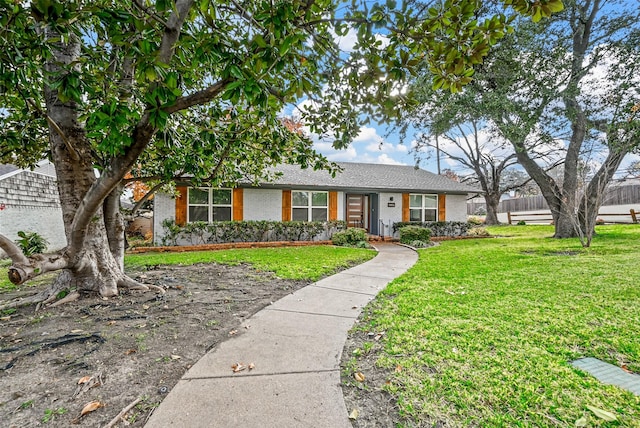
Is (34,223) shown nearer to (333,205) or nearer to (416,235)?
(333,205)

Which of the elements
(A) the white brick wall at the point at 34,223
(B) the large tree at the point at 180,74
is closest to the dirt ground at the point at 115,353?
(B) the large tree at the point at 180,74

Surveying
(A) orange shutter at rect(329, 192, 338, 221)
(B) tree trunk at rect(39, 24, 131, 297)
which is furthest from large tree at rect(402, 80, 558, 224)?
(B) tree trunk at rect(39, 24, 131, 297)

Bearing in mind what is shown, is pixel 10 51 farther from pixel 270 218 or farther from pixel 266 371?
pixel 270 218

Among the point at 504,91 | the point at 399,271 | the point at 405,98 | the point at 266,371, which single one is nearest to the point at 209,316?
the point at 266,371

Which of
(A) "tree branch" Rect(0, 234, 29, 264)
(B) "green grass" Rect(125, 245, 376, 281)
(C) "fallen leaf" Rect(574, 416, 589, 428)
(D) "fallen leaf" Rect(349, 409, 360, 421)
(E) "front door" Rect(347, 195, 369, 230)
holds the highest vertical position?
(E) "front door" Rect(347, 195, 369, 230)

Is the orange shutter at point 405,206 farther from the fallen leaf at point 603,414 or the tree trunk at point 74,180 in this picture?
the fallen leaf at point 603,414

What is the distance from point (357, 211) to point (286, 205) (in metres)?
4.40

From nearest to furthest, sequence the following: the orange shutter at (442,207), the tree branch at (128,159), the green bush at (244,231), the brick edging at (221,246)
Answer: the tree branch at (128,159) < the brick edging at (221,246) < the green bush at (244,231) < the orange shutter at (442,207)

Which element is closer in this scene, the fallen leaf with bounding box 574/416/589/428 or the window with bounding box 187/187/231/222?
the fallen leaf with bounding box 574/416/589/428

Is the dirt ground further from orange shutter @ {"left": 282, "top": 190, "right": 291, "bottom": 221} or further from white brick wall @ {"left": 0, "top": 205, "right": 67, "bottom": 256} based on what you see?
orange shutter @ {"left": 282, "top": 190, "right": 291, "bottom": 221}

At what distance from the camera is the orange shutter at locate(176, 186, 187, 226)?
11.7 meters

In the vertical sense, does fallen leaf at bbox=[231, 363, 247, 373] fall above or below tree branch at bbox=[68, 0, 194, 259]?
below

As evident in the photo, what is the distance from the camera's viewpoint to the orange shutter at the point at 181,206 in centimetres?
1166

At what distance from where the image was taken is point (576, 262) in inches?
265
